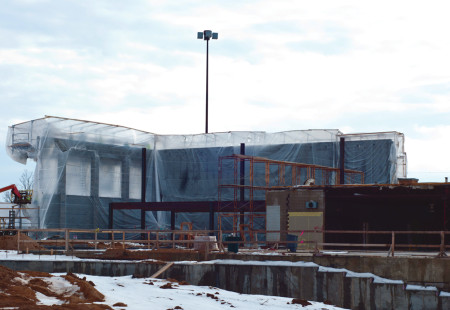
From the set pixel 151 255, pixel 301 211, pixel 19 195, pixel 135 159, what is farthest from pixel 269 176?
pixel 151 255

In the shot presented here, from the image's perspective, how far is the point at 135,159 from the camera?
6888 cm

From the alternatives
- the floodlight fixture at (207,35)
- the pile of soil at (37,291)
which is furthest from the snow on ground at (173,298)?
the floodlight fixture at (207,35)

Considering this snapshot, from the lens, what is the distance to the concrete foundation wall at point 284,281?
992 inches

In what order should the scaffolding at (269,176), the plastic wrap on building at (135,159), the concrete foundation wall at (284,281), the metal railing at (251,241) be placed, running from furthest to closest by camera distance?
the plastic wrap on building at (135,159), the scaffolding at (269,176), the metal railing at (251,241), the concrete foundation wall at (284,281)

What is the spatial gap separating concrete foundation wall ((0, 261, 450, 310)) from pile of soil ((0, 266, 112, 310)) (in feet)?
27.5

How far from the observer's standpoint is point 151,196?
69.6 m

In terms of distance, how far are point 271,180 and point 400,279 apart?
37.2 metres

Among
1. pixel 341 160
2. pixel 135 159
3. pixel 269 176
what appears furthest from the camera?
pixel 135 159

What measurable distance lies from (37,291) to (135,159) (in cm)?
5309

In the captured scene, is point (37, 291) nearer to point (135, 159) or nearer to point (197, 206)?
point (197, 206)

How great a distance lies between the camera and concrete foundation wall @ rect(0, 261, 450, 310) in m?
25.2

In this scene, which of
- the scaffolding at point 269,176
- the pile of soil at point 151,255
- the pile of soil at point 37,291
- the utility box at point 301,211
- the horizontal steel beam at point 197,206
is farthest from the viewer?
the scaffolding at point 269,176

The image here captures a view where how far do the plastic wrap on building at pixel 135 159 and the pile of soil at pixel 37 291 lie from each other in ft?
137

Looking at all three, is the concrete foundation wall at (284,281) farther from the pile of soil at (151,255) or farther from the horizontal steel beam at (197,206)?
the horizontal steel beam at (197,206)
